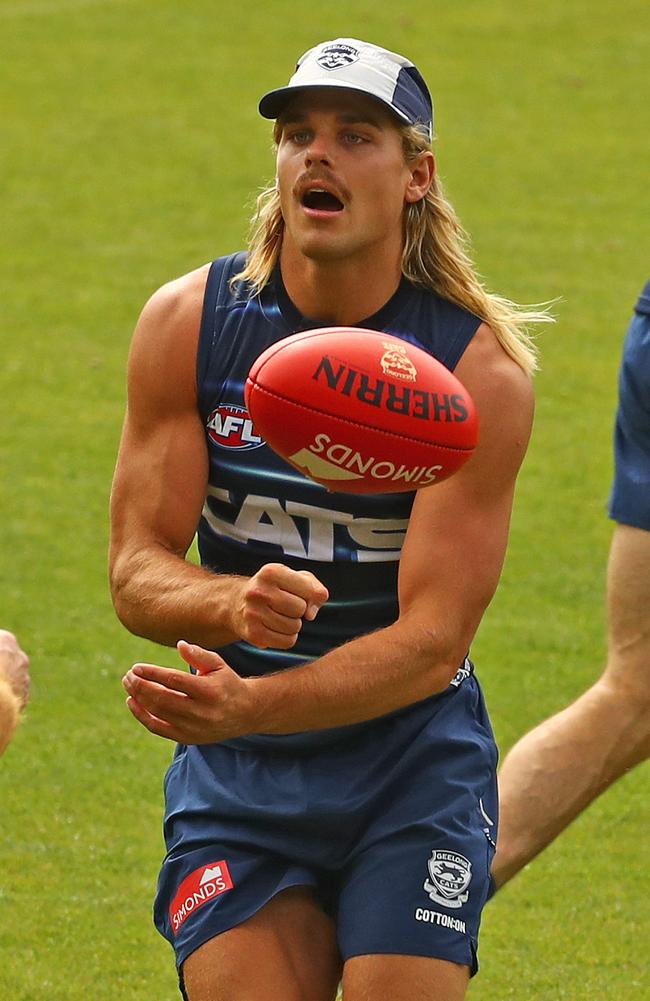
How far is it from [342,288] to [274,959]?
1663mm

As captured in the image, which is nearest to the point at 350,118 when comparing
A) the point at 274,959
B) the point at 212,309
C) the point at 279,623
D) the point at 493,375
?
the point at 212,309

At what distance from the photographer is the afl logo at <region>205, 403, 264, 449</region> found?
4742mm

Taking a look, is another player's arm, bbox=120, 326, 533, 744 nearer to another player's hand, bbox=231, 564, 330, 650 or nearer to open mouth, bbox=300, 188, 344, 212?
another player's hand, bbox=231, 564, 330, 650

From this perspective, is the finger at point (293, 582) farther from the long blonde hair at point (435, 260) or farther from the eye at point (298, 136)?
the eye at point (298, 136)

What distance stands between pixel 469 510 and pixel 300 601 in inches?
30.9

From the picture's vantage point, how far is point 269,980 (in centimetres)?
439

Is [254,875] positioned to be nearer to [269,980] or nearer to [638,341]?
[269,980]

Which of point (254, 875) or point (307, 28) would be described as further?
point (307, 28)

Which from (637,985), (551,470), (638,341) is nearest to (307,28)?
(551,470)

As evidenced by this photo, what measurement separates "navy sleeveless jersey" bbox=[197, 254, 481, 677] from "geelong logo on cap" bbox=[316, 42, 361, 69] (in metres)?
0.61

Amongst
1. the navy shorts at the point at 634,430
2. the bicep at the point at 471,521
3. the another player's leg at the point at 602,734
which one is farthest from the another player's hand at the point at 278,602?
the navy shorts at the point at 634,430

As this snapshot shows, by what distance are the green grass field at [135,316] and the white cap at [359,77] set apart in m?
2.76

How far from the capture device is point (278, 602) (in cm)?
402

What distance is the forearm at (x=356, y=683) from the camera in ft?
14.2
